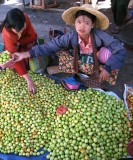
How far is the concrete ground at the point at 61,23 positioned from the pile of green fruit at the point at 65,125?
0.82m

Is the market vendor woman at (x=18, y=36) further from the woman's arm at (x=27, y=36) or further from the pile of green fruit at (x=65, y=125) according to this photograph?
the pile of green fruit at (x=65, y=125)

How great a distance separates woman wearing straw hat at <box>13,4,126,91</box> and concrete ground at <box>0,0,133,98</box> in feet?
2.00

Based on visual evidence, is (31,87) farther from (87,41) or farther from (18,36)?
(87,41)

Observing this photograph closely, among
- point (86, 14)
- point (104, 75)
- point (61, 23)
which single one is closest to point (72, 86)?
point (104, 75)

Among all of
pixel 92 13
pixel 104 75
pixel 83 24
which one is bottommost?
pixel 104 75

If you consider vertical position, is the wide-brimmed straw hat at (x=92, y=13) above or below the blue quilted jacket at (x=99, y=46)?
above

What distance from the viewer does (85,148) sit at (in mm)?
2326

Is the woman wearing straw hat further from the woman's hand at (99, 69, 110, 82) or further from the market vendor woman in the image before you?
the market vendor woman

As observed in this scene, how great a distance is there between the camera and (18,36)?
3041 millimetres

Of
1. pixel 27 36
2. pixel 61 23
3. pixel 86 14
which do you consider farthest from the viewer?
pixel 61 23

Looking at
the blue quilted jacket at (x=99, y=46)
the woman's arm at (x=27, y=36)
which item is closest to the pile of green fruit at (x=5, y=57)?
the blue quilted jacket at (x=99, y=46)

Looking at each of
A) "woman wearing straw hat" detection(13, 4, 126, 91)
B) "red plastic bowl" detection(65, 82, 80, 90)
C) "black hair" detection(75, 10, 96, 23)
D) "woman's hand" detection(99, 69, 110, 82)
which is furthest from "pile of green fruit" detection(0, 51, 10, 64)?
"woman's hand" detection(99, 69, 110, 82)

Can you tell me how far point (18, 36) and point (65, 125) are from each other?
1.22m

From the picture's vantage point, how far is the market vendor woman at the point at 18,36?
272 centimetres
